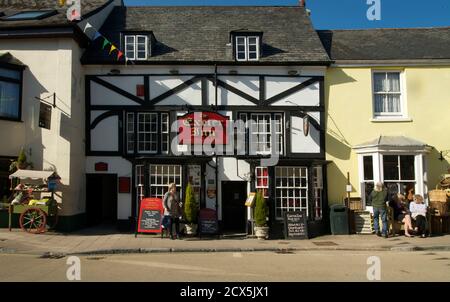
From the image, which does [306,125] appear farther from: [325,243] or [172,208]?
[172,208]

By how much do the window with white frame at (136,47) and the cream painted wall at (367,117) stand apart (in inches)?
298

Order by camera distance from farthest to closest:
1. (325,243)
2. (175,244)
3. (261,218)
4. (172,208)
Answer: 1. (261,218)
2. (172,208)
3. (325,243)
4. (175,244)

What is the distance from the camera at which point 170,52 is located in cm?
1644

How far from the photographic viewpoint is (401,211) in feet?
47.6

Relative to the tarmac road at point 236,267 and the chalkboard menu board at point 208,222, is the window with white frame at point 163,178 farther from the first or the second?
the tarmac road at point 236,267

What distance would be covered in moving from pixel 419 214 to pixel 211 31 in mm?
11204

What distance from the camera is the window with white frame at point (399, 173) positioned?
15312 mm

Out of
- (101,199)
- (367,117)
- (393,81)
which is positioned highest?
(393,81)

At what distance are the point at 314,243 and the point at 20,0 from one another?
16.3 metres

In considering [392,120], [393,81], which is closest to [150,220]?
[392,120]

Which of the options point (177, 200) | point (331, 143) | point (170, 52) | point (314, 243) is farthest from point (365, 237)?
point (170, 52)

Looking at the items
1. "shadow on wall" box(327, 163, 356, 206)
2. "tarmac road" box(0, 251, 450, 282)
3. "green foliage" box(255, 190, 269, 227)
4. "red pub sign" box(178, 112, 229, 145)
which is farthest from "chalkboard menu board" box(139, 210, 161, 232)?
"shadow on wall" box(327, 163, 356, 206)
